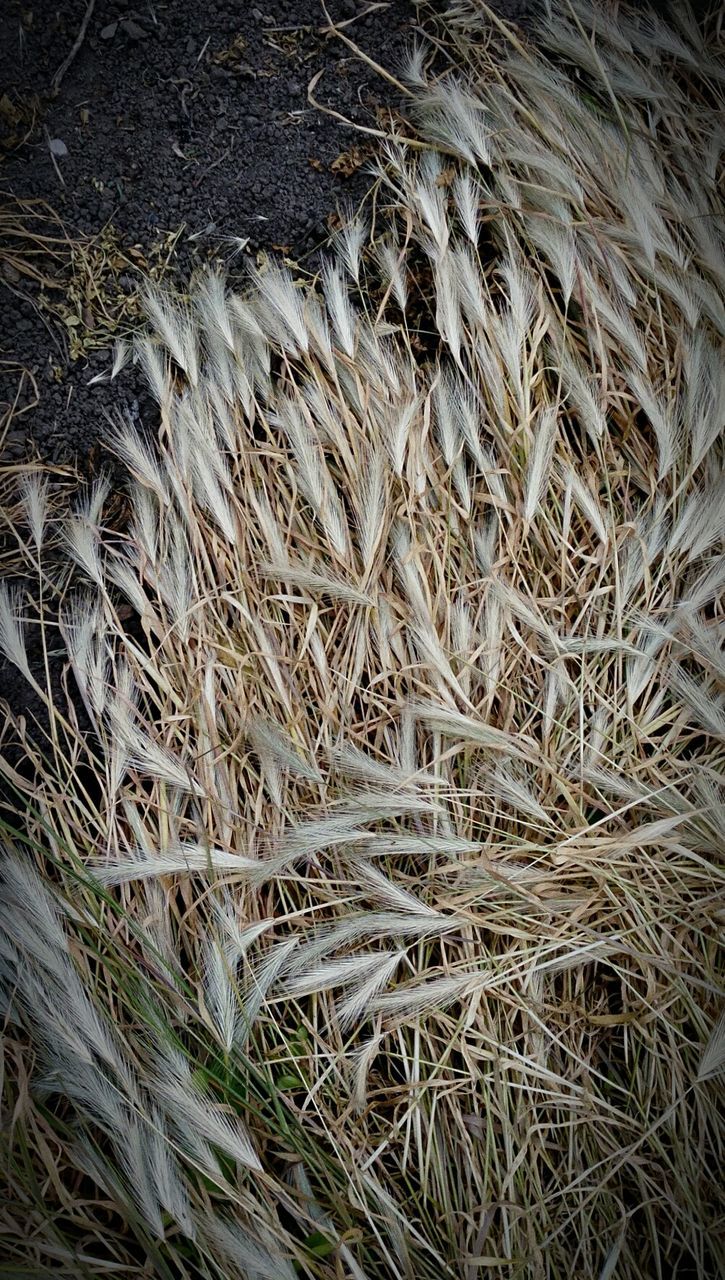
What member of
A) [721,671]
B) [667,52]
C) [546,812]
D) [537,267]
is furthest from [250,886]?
[667,52]

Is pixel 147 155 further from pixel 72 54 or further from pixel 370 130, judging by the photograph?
pixel 370 130

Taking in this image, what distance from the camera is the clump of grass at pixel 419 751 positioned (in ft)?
4.31

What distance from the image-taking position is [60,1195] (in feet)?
4.18

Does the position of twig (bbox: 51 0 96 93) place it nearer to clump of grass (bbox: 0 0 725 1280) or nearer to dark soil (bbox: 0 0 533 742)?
dark soil (bbox: 0 0 533 742)

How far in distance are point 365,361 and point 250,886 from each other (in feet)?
3.01

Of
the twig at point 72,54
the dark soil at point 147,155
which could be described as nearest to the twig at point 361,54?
the dark soil at point 147,155

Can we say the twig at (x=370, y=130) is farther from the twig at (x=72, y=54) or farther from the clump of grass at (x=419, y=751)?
the twig at (x=72, y=54)

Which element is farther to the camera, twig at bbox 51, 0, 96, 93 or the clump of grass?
twig at bbox 51, 0, 96, 93

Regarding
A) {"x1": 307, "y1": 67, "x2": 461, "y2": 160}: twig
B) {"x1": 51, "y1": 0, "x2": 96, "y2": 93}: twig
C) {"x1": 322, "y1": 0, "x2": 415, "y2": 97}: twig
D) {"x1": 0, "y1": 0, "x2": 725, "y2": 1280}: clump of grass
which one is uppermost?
{"x1": 322, "y1": 0, "x2": 415, "y2": 97}: twig

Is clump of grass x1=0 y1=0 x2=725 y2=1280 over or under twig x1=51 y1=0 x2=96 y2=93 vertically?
under

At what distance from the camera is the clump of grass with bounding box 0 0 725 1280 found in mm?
1314

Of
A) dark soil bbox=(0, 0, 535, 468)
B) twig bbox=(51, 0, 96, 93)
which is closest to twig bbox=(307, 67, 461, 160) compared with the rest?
dark soil bbox=(0, 0, 535, 468)

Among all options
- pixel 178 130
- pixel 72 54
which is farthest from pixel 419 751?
pixel 72 54

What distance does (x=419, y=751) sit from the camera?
1499 mm
